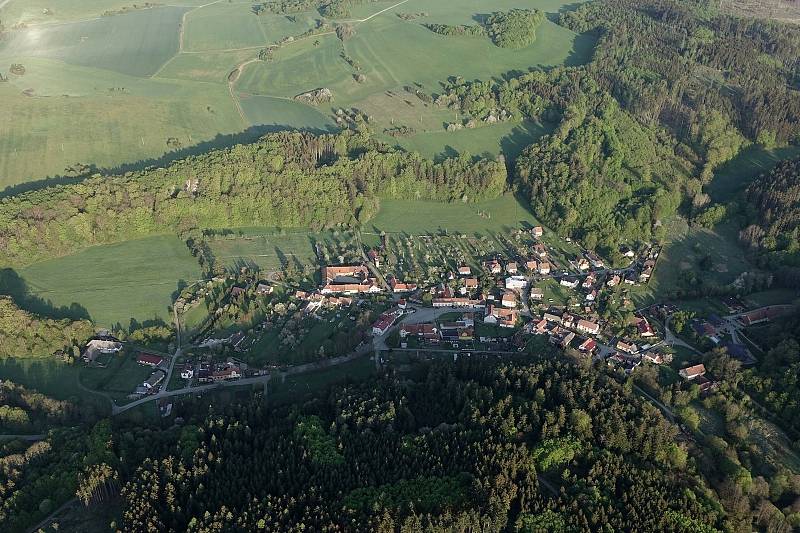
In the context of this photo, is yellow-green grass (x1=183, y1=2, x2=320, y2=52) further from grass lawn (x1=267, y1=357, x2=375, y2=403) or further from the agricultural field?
grass lawn (x1=267, y1=357, x2=375, y2=403)

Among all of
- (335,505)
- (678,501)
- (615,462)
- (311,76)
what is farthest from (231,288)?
(311,76)

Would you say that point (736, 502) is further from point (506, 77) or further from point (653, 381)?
point (506, 77)

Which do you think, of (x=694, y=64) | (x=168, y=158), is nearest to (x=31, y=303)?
(x=168, y=158)

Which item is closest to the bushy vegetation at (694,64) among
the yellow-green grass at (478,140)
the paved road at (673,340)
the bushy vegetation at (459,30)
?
the yellow-green grass at (478,140)

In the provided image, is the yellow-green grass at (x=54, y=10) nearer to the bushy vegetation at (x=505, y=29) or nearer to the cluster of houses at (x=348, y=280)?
the bushy vegetation at (x=505, y=29)

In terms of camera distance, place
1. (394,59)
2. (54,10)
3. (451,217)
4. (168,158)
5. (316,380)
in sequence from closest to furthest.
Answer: (316,380) → (451,217) → (168,158) → (394,59) → (54,10)

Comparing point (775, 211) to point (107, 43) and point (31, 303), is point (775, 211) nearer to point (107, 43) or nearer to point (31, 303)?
point (31, 303)
